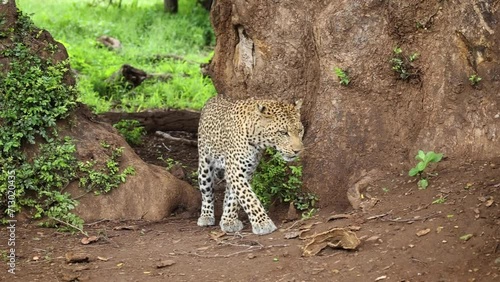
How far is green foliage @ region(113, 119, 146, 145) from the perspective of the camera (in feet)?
43.1

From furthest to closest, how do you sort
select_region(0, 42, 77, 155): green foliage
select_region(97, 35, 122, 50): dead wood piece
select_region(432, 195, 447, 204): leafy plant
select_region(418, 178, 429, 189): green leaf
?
1. select_region(97, 35, 122, 50): dead wood piece
2. select_region(0, 42, 77, 155): green foliage
3. select_region(418, 178, 429, 189): green leaf
4. select_region(432, 195, 447, 204): leafy plant

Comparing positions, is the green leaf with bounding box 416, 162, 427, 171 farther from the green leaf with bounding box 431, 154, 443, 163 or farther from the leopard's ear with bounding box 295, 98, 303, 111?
the leopard's ear with bounding box 295, 98, 303, 111

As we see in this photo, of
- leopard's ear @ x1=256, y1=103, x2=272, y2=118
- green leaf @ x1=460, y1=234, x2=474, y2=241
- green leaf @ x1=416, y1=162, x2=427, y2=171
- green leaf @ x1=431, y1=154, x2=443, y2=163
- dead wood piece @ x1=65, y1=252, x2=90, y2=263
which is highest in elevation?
leopard's ear @ x1=256, y1=103, x2=272, y2=118

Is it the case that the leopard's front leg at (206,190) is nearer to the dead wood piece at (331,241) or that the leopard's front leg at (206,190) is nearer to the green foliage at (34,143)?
the green foliage at (34,143)

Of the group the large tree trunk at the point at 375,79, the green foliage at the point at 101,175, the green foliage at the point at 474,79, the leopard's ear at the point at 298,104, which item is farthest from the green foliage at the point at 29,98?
the green foliage at the point at 474,79

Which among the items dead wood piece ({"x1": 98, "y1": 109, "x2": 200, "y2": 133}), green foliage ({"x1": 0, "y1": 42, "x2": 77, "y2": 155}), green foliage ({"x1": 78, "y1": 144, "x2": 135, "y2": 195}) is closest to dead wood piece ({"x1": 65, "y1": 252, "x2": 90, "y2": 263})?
green foliage ({"x1": 78, "y1": 144, "x2": 135, "y2": 195})

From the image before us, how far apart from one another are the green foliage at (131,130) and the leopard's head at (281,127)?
3.89 m

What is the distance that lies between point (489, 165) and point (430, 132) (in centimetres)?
82

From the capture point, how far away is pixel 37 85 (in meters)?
9.70

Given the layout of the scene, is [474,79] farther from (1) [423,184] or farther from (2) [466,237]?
(2) [466,237]

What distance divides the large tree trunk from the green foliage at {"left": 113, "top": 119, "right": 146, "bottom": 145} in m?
3.23

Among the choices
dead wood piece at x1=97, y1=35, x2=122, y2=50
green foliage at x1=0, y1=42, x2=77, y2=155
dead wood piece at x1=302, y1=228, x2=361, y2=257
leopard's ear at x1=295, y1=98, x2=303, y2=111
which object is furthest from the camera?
dead wood piece at x1=97, y1=35, x2=122, y2=50

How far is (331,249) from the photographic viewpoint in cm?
789

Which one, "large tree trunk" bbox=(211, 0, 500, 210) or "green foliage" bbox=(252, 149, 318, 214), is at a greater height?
"large tree trunk" bbox=(211, 0, 500, 210)
